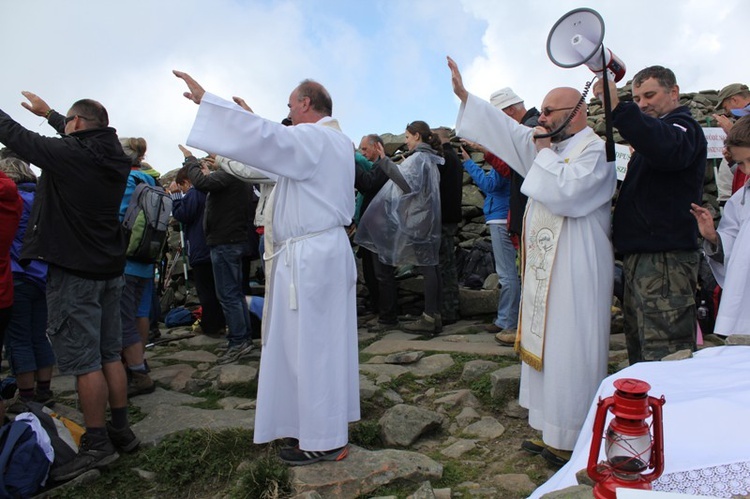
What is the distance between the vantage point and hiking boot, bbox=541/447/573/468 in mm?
3278

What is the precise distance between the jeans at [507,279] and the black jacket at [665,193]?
238cm

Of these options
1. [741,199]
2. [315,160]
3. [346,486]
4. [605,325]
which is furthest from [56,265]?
[741,199]

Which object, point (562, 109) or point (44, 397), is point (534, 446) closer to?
point (562, 109)

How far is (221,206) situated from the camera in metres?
5.84

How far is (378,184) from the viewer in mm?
6551

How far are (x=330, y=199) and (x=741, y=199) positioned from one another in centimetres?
218

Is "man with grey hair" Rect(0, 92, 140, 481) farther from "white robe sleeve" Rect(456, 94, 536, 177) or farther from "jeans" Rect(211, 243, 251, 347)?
"white robe sleeve" Rect(456, 94, 536, 177)

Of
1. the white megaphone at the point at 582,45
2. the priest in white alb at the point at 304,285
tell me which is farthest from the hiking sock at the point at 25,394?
the white megaphone at the point at 582,45

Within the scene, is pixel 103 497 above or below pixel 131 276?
below

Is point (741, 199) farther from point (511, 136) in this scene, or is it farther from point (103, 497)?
point (103, 497)

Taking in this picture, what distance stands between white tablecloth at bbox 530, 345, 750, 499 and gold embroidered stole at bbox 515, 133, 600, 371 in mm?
929

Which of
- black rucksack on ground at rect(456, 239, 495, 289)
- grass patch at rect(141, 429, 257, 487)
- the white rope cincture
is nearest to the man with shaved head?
the white rope cincture

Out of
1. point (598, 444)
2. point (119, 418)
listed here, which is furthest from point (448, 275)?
point (598, 444)

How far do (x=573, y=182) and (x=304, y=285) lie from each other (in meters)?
1.51
